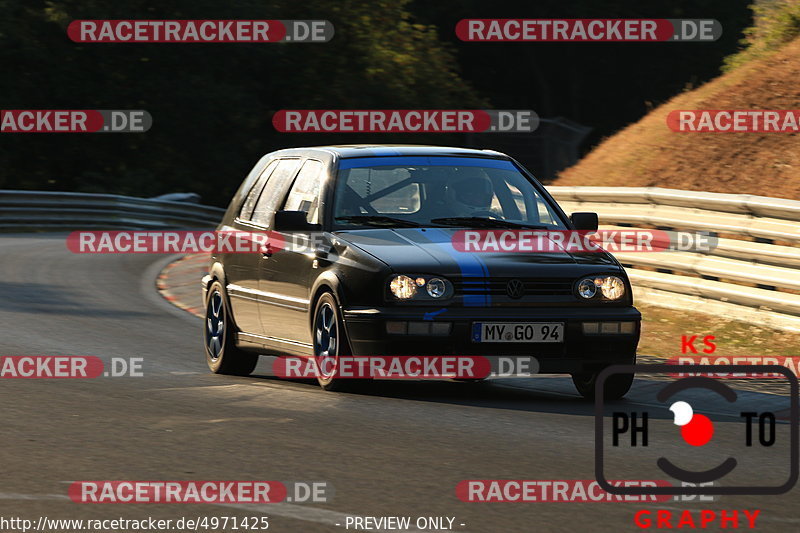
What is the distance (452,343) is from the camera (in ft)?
32.3

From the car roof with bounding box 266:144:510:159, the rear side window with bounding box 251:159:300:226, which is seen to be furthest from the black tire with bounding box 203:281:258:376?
the car roof with bounding box 266:144:510:159

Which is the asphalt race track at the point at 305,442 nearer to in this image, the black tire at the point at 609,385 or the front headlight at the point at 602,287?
the black tire at the point at 609,385

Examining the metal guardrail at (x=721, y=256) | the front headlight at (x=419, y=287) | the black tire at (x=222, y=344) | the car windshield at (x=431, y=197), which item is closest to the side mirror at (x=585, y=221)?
the car windshield at (x=431, y=197)

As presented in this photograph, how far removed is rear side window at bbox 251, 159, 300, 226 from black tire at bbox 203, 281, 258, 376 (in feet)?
2.52

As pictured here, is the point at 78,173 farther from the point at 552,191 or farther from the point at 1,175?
the point at 552,191

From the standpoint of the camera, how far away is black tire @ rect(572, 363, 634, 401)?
410 inches

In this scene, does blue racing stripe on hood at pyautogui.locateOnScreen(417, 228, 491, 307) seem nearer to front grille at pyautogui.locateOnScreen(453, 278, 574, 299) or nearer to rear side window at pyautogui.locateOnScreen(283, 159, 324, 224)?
front grille at pyautogui.locateOnScreen(453, 278, 574, 299)

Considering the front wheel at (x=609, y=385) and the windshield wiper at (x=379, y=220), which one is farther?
the windshield wiper at (x=379, y=220)

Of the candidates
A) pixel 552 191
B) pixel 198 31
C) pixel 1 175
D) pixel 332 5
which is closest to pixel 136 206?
pixel 1 175

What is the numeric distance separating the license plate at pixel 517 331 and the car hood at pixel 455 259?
322 millimetres

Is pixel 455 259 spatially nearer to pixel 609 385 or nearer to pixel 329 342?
pixel 329 342

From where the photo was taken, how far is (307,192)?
37.1 ft

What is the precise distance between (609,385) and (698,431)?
147cm

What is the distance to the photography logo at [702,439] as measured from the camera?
7180mm
